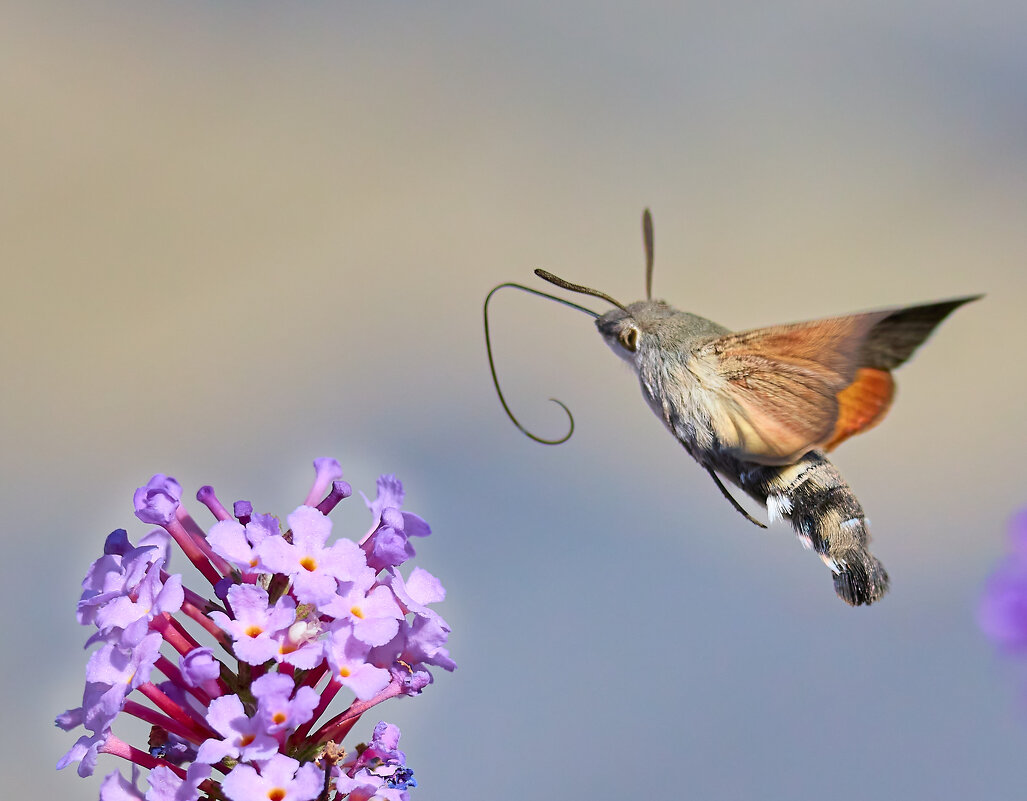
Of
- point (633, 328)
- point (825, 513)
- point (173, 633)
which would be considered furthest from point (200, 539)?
point (825, 513)

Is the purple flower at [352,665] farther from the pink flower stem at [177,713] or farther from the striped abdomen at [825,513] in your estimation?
the striped abdomen at [825,513]

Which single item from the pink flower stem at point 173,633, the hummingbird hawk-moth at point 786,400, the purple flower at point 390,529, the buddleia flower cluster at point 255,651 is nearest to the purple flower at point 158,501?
the buddleia flower cluster at point 255,651

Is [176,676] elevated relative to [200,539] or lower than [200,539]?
lower

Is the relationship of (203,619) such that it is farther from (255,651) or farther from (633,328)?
(633,328)

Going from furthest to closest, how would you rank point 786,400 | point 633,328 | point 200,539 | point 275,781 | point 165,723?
point 633,328
point 786,400
point 200,539
point 165,723
point 275,781

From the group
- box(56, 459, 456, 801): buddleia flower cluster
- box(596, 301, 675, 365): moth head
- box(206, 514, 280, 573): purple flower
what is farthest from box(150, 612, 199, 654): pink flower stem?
box(596, 301, 675, 365): moth head

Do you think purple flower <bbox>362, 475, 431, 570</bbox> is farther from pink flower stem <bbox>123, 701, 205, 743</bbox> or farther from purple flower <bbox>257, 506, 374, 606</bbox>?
pink flower stem <bbox>123, 701, 205, 743</bbox>
